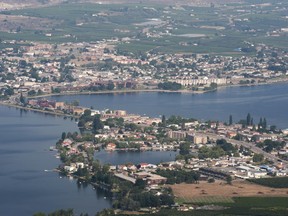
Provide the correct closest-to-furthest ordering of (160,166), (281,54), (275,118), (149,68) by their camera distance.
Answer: (160,166) < (275,118) < (149,68) < (281,54)

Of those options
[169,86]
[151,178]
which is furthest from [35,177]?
[169,86]

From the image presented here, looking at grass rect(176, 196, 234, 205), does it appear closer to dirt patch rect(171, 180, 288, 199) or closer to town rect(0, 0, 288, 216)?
town rect(0, 0, 288, 216)

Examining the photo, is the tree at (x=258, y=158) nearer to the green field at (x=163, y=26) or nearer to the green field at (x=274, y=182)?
the green field at (x=274, y=182)

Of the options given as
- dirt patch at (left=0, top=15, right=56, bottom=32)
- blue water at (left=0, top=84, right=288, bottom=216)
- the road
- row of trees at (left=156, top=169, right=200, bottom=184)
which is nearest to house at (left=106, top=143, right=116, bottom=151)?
blue water at (left=0, top=84, right=288, bottom=216)

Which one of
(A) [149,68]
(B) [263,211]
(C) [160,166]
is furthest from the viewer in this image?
(A) [149,68]

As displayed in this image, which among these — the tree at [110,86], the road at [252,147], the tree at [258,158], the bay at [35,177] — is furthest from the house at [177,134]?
the tree at [110,86]

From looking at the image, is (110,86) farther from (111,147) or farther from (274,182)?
(274,182)

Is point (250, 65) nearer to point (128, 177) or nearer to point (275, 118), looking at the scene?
point (275, 118)

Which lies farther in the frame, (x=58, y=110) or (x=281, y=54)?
(x=281, y=54)

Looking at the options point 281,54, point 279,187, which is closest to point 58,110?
point 279,187
